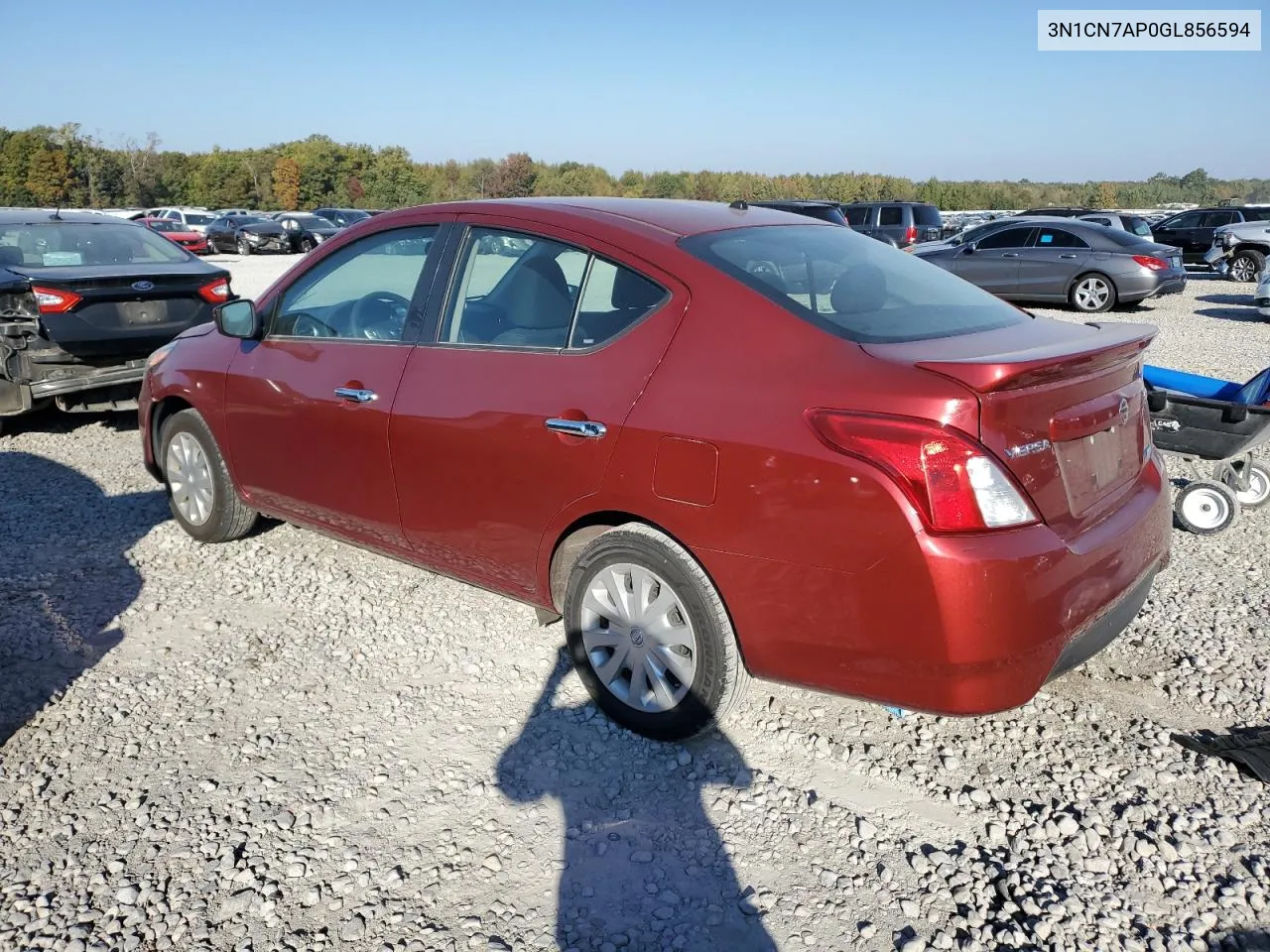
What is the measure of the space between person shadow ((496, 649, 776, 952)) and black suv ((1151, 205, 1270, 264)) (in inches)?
970

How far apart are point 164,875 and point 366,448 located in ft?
5.75

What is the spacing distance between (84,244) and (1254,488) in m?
8.52

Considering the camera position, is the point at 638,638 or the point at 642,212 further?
the point at 642,212

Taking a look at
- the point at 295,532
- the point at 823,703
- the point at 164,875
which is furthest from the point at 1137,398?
the point at 295,532

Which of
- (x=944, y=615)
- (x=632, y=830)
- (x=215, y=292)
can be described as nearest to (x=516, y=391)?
(x=632, y=830)

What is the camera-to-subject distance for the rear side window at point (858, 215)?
22.5m

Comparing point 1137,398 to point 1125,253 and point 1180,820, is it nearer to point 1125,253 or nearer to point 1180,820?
point 1180,820

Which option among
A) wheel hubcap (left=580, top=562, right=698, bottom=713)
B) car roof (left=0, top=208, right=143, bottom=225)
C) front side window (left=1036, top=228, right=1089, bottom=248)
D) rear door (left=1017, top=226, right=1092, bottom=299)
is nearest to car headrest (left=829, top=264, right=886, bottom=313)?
wheel hubcap (left=580, top=562, right=698, bottom=713)

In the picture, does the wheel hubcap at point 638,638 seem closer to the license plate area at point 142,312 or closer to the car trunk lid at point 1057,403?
the car trunk lid at point 1057,403

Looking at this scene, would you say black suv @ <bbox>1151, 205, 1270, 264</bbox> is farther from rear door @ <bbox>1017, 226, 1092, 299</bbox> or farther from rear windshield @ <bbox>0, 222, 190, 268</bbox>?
rear windshield @ <bbox>0, 222, 190, 268</bbox>

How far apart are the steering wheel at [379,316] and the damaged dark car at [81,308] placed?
3620 millimetres

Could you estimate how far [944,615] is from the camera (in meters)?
2.50

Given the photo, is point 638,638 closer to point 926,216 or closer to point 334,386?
point 334,386

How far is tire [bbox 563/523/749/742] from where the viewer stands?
2.96 m
